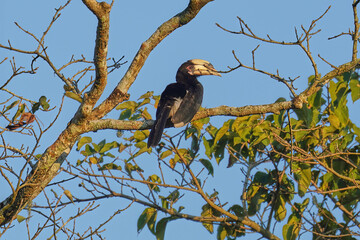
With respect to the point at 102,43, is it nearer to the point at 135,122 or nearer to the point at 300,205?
the point at 135,122

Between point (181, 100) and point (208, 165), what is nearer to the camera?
point (208, 165)

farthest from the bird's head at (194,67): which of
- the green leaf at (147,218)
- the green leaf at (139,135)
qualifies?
the green leaf at (147,218)

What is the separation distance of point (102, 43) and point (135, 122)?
0.89 m

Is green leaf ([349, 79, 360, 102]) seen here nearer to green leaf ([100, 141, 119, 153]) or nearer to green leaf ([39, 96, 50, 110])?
green leaf ([100, 141, 119, 153])

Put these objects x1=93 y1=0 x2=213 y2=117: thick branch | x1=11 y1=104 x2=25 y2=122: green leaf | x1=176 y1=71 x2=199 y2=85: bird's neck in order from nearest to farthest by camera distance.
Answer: x1=11 y1=104 x2=25 y2=122: green leaf → x1=93 y1=0 x2=213 y2=117: thick branch → x1=176 y1=71 x2=199 y2=85: bird's neck

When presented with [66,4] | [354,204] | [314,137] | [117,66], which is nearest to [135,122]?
[117,66]

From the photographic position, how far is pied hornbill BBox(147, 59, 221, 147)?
16.6ft

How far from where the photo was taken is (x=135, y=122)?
4.73 m

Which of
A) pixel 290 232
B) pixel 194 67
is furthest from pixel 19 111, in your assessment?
pixel 194 67

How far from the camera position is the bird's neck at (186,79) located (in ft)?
21.8

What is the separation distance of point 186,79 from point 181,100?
3.19ft

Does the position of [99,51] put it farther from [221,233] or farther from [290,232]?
[290,232]

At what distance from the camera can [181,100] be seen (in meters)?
5.82

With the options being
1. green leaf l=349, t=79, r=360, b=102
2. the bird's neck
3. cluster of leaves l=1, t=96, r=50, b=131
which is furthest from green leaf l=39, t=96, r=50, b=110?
the bird's neck
